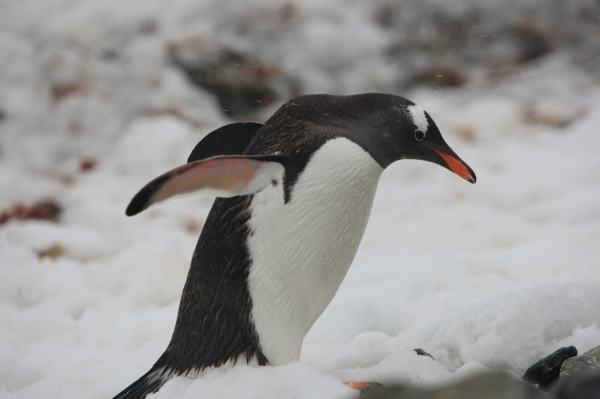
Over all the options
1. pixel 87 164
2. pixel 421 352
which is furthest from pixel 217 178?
pixel 87 164

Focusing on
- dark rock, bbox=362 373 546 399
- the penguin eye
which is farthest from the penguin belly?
dark rock, bbox=362 373 546 399

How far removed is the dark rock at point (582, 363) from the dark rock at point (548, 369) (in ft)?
0.07

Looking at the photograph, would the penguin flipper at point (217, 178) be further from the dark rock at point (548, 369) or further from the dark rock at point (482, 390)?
the dark rock at point (548, 369)

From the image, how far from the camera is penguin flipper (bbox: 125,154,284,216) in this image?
1385mm

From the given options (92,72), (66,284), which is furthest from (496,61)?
(66,284)

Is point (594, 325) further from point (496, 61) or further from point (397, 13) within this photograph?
point (397, 13)

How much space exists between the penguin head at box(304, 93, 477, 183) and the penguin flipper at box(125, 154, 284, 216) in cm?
20

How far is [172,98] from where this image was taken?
15.1ft

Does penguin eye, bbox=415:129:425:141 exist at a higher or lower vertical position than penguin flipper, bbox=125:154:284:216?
higher

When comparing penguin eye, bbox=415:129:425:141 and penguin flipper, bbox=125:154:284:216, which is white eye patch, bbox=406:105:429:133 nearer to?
penguin eye, bbox=415:129:425:141

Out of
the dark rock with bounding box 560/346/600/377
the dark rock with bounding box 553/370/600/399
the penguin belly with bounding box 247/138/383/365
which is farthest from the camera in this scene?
the dark rock with bounding box 560/346/600/377

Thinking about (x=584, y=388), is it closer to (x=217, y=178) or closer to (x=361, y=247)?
(x=217, y=178)

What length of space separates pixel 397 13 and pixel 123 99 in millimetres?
2142

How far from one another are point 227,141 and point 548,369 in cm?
93
